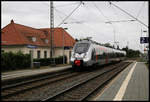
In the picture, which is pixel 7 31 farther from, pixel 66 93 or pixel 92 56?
pixel 66 93

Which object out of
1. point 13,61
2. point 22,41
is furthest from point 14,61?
point 22,41

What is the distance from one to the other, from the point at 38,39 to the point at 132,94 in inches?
1355

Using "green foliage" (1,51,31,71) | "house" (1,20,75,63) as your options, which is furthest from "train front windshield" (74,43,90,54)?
"house" (1,20,75,63)

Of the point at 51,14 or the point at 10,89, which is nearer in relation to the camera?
the point at 10,89

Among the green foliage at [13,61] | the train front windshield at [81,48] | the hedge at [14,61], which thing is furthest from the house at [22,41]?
the train front windshield at [81,48]

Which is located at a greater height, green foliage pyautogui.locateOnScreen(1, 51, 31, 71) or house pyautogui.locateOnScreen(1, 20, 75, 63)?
house pyautogui.locateOnScreen(1, 20, 75, 63)

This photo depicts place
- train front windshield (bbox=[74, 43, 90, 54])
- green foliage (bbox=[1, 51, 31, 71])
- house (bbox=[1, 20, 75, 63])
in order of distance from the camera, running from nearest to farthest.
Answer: train front windshield (bbox=[74, 43, 90, 54]), green foliage (bbox=[1, 51, 31, 71]), house (bbox=[1, 20, 75, 63])

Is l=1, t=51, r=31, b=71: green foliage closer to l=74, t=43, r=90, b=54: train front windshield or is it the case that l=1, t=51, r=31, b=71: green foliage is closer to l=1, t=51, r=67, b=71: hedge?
l=1, t=51, r=67, b=71: hedge

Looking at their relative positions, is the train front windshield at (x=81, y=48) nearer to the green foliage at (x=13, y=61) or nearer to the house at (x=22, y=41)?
the green foliage at (x=13, y=61)

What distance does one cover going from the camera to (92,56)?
2139 centimetres

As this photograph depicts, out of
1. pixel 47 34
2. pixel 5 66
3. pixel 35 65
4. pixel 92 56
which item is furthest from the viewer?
pixel 47 34

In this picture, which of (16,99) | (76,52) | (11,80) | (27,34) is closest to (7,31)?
(27,34)

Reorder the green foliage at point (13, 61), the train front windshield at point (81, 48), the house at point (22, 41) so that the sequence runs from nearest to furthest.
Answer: the train front windshield at point (81, 48)
the green foliage at point (13, 61)
the house at point (22, 41)

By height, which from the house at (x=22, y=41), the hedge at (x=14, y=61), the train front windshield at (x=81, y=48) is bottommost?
the hedge at (x=14, y=61)
